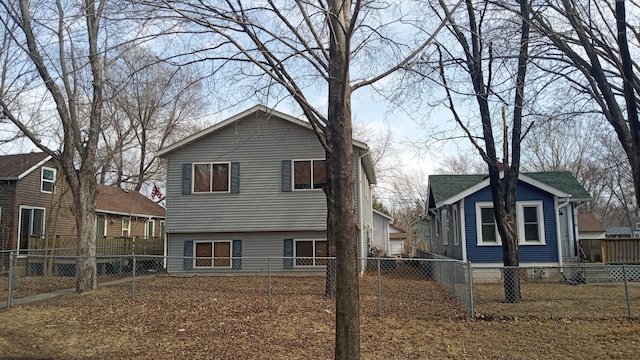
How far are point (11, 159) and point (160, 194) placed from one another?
48.8 feet

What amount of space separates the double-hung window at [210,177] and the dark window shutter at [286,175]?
2.25 metres

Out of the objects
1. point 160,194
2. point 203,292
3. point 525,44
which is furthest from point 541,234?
point 160,194

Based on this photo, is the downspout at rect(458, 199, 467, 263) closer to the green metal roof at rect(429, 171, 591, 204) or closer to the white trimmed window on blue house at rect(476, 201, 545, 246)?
the white trimmed window on blue house at rect(476, 201, 545, 246)

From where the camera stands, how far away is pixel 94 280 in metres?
13.0

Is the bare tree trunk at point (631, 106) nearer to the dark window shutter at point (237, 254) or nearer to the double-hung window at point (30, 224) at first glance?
the dark window shutter at point (237, 254)

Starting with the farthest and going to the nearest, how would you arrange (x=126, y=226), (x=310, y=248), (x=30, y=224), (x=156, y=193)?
(x=156, y=193), (x=126, y=226), (x=30, y=224), (x=310, y=248)

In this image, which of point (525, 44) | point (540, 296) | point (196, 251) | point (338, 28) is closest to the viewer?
point (338, 28)

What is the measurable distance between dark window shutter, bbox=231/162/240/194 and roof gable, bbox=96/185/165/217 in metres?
10.4

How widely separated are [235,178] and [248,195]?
33.1 inches

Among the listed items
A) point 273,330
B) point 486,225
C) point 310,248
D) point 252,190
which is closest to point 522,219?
point 486,225

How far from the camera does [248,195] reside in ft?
59.3

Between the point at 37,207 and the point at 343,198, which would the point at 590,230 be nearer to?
the point at 343,198

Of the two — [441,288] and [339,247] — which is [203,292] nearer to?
[441,288]

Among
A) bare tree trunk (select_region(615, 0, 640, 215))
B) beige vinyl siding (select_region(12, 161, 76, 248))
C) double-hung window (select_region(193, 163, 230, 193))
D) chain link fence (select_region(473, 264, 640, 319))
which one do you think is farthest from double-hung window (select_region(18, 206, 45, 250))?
bare tree trunk (select_region(615, 0, 640, 215))
